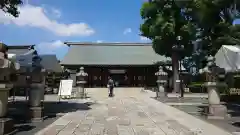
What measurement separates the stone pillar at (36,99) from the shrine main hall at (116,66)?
2524 cm

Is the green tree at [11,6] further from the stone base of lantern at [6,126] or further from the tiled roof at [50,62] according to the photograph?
the stone base of lantern at [6,126]

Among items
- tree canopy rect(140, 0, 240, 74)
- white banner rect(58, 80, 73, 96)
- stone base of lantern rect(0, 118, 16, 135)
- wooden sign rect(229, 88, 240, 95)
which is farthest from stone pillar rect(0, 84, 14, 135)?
wooden sign rect(229, 88, 240, 95)

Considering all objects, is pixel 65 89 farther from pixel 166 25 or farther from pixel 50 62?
pixel 166 25

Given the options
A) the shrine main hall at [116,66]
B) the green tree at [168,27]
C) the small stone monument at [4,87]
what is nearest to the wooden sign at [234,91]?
the green tree at [168,27]

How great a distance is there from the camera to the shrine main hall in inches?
1452

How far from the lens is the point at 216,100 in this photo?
10375 millimetres

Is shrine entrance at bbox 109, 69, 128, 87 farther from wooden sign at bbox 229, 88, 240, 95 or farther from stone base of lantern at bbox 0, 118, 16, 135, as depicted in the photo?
stone base of lantern at bbox 0, 118, 16, 135

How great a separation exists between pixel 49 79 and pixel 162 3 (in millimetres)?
14623

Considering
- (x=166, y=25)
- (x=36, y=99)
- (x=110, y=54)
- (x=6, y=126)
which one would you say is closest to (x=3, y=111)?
A: (x=6, y=126)

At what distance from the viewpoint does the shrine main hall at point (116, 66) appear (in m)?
36.9

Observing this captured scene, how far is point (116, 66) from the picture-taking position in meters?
37.1

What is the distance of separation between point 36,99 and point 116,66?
1086 inches

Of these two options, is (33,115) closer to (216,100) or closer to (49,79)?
(216,100)

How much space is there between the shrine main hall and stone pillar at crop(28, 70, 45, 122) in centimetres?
2524
